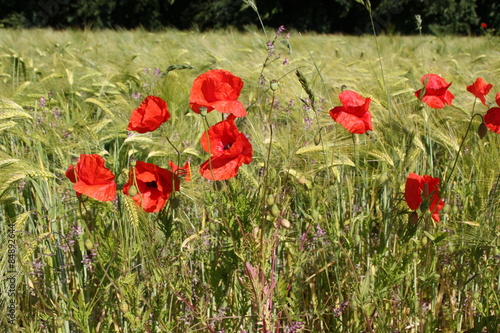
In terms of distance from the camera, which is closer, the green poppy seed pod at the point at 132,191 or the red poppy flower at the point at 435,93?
the green poppy seed pod at the point at 132,191

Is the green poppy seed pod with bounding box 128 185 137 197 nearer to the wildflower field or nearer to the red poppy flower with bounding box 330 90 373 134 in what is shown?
the wildflower field

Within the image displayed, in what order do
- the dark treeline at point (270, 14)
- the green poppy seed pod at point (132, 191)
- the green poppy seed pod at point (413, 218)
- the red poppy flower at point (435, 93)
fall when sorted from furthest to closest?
the dark treeline at point (270, 14)
the red poppy flower at point (435, 93)
the green poppy seed pod at point (413, 218)
the green poppy seed pod at point (132, 191)

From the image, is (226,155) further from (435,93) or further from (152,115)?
(435,93)

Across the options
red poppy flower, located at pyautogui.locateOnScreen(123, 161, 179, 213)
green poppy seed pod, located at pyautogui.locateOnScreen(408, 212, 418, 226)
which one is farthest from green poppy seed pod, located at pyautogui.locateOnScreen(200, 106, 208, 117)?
green poppy seed pod, located at pyautogui.locateOnScreen(408, 212, 418, 226)

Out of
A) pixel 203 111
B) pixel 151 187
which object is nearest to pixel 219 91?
pixel 203 111

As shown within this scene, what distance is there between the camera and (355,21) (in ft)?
52.0

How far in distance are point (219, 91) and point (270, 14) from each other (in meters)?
14.9

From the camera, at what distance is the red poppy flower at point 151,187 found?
0.80 m

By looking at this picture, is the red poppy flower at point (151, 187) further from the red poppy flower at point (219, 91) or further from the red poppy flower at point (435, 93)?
the red poppy flower at point (435, 93)

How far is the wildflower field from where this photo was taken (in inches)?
32.5

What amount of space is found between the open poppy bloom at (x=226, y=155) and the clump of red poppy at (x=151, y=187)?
0.21ft

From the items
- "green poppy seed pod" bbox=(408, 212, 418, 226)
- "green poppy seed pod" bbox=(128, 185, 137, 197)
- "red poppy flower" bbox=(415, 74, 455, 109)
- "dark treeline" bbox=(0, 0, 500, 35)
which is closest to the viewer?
"green poppy seed pod" bbox=(128, 185, 137, 197)

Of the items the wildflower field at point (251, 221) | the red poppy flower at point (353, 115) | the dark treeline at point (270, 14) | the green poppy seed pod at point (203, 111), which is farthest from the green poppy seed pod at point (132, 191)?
the dark treeline at point (270, 14)

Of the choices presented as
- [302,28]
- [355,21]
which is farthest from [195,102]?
[355,21]
